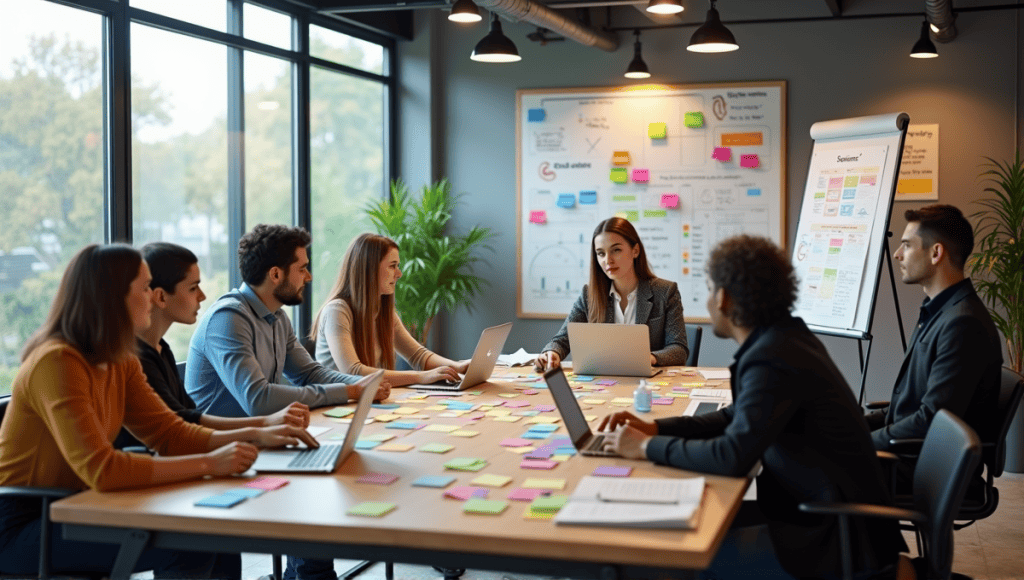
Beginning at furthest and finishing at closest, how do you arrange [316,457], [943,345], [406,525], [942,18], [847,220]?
[942,18] → [847,220] → [943,345] → [316,457] → [406,525]

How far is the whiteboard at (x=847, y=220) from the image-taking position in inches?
199

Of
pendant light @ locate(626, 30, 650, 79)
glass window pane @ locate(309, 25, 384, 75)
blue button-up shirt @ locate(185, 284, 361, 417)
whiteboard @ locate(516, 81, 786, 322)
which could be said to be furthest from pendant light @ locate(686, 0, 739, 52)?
glass window pane @ locate(309, 25, 384, 75)

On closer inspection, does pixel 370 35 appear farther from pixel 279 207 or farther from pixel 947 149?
pixel 947 149

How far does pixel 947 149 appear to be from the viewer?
6.16m

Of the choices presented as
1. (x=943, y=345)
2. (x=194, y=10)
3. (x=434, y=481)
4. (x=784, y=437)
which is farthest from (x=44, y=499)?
(x=194, y=10)

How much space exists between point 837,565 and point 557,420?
40.7 inches

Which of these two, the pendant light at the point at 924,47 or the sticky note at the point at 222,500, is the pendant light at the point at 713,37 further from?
the sticky note at the point at 222,500

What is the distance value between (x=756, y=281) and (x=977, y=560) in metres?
2.42

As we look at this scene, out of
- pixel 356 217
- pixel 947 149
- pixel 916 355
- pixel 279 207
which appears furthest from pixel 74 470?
pixel 947 149

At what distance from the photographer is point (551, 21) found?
5.70 metres

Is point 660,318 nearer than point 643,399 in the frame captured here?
No

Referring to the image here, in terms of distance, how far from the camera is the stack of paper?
186cm

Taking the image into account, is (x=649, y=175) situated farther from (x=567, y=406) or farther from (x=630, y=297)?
(x=567, y=406)

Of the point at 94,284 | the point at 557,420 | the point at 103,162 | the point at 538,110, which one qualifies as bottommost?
the point at 557,420
